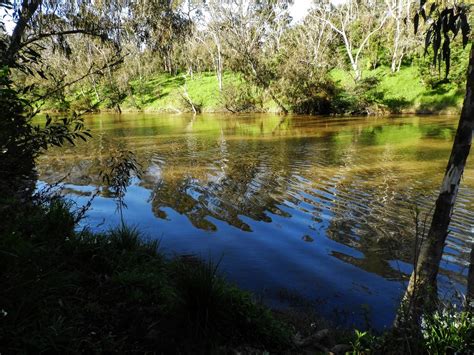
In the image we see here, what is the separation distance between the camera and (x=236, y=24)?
38094mm

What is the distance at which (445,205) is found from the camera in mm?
3471

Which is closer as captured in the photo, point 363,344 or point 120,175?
point 363,344

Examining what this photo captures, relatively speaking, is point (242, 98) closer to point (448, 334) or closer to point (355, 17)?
point (355, 17)

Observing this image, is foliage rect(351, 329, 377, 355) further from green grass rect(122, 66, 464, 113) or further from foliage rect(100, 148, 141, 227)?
green grass rect(122, 66, 464, 113)

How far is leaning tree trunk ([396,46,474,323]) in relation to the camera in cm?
323

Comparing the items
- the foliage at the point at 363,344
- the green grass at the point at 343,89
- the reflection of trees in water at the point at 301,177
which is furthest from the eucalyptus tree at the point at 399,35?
A: the foliage at the point at 363,344

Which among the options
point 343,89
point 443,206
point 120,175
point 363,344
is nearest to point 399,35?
point 343,89

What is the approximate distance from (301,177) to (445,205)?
7994mm

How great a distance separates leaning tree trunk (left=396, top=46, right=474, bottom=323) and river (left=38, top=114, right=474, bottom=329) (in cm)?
60

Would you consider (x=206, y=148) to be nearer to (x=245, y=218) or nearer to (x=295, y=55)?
(x=245, y=218)

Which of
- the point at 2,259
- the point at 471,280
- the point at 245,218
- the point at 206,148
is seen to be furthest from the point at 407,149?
the point at 2,259

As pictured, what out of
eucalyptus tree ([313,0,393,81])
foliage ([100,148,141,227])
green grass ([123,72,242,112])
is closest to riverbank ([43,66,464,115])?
green grass ([123,72,242,112])

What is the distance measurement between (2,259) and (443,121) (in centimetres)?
2593

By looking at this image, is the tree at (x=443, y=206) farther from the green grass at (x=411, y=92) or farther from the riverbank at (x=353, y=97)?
the green grass at (x=411, y=92)
